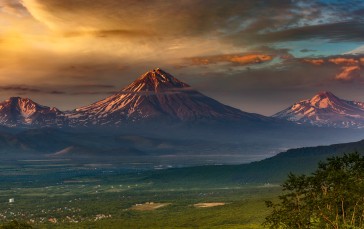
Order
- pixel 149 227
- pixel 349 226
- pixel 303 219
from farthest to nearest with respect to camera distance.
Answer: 1. pixel 149 227
2. pixel 303 219
3. pixel 349 226

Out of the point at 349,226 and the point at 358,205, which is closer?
the point at 349,226

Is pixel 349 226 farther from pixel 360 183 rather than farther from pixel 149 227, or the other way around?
pixel 149 227

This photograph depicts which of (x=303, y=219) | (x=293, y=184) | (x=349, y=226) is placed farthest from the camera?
(x=293, y=184)

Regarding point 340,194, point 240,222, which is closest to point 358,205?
point 340,194

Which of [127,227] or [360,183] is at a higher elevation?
[360,183]

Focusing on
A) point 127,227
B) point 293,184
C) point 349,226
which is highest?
point 293,184

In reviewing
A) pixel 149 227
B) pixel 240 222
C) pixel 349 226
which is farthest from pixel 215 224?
pixel 349 226

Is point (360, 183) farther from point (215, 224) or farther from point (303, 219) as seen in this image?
point (215, 224)
